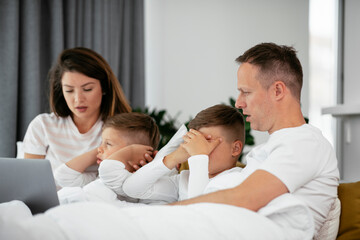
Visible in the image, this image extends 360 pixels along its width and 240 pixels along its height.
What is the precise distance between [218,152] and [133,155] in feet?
1.28

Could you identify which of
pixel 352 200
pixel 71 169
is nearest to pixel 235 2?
pixel 71 169

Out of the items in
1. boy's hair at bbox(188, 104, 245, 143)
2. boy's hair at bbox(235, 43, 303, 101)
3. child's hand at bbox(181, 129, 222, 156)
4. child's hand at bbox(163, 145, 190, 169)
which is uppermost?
boy's hair at bbox(235, 43, 303, 101)

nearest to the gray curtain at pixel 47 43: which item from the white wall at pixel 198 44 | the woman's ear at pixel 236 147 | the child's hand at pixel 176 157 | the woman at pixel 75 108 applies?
the white wall at pixel 198 44

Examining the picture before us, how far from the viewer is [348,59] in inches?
130

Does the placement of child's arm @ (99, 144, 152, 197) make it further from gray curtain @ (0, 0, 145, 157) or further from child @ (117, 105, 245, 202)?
gray curtain @ (0, 0, 145, 157)

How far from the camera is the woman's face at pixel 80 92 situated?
2104 millimetres

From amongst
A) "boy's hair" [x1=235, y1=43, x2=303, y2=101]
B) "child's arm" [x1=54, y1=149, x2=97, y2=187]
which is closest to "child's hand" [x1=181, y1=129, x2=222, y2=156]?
"boy's hair" [x1=235, y1=43, x2=303, y2=101]

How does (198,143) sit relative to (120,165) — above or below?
above

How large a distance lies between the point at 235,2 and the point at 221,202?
11.5ft

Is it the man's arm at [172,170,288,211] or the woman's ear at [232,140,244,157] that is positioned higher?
the woman's ear at [232,140,244,157]

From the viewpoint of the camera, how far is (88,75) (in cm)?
214

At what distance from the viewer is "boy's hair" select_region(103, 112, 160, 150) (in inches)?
69.0

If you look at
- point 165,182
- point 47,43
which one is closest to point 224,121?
point 165,182

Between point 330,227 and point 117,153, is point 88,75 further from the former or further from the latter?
point 330,227
